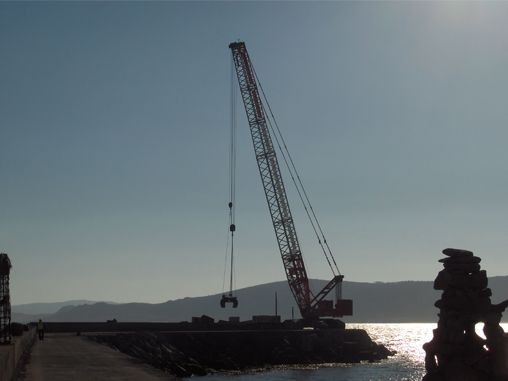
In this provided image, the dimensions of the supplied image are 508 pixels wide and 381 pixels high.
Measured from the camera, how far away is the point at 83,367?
26.2 m

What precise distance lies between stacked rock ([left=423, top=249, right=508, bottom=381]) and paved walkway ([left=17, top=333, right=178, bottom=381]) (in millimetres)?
10615

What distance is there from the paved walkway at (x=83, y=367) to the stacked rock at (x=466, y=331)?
34.8 ft

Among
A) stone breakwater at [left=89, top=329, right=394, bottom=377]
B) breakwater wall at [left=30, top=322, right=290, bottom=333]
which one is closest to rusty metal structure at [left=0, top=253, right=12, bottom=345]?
stone breakwater at [left=89, top=329, right=394, bottom=377]

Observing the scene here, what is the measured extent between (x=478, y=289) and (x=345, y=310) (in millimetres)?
66165

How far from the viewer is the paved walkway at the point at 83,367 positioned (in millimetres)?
22938

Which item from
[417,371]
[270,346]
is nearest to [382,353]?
[417,371]

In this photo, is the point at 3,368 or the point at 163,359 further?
the point at 163,359

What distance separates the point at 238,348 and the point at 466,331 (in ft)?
139

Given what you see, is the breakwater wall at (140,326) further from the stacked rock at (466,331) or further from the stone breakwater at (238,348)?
the stacked rock at (466,331)

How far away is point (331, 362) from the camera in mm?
66750

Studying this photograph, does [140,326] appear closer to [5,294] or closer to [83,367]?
[5,294]

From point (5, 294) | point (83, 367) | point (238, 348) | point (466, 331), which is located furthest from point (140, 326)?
point (466, 331)

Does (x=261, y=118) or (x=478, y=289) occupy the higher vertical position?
(x=261, y=118)

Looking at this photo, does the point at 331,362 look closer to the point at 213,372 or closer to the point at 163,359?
the point at 213,372
